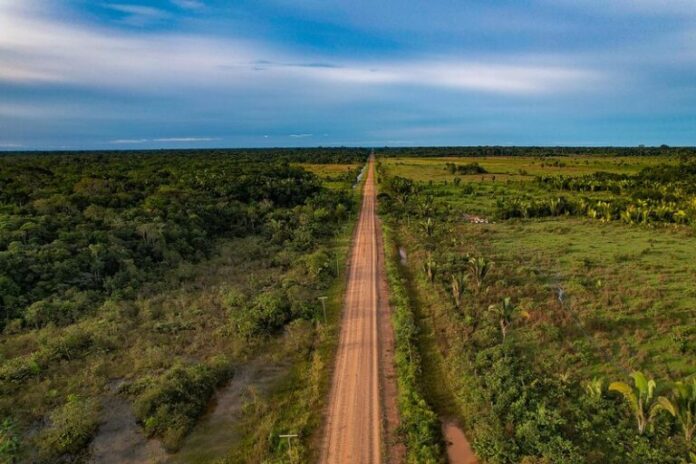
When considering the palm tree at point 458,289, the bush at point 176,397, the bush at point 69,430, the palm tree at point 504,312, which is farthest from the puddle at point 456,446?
the bush at point 69,430

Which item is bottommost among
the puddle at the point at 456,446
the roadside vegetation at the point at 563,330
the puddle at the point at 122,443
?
the puddle at the point at 122,443

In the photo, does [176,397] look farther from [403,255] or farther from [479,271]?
[403,255]

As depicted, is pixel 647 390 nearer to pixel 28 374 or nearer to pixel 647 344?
pixel 647 344

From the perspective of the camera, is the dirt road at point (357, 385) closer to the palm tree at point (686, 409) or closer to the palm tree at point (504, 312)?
the palm tree at point (504, 312)

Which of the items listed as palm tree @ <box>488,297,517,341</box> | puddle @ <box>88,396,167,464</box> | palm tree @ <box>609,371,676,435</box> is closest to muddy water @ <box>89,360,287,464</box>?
puddle @ <box>88,396,167,464</box>

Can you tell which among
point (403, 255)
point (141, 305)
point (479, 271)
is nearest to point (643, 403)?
point (479, 271)

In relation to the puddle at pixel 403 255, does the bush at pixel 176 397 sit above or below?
below

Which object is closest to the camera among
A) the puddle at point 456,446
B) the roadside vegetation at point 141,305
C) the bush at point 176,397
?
the puddle at point 456,446

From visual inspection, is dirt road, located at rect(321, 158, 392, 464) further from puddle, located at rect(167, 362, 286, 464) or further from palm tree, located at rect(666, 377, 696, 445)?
palm tree, located at rect(666, 377, 696, 445)
